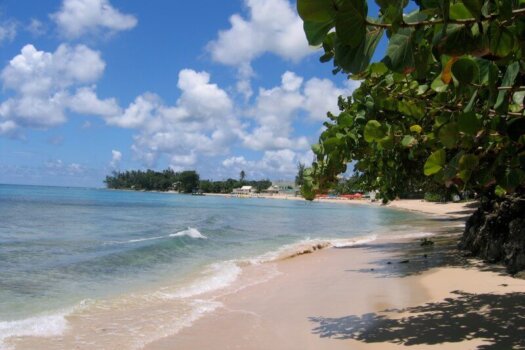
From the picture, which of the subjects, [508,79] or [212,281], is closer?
[508,79]

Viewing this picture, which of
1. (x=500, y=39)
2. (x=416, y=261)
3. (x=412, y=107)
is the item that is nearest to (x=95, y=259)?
(x=416, y=261)

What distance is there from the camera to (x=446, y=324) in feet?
21.2

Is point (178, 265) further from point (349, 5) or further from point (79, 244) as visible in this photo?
point (349, 5)

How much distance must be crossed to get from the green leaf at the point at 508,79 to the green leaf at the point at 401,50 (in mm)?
599

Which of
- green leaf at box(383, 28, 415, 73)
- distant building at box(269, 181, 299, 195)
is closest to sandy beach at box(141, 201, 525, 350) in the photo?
green leaf at box(383, 28, 415, 73)

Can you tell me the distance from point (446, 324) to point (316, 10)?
6062 millimetres

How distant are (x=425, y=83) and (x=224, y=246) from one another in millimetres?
17977

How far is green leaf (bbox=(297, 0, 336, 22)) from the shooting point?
53.7 inches

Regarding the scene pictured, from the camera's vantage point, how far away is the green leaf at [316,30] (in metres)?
1.47

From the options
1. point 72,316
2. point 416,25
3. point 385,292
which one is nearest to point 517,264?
point 385,292

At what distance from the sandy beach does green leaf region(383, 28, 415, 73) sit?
4601mm

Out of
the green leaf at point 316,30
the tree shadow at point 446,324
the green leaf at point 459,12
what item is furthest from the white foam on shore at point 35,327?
the green leaf at point 459,12

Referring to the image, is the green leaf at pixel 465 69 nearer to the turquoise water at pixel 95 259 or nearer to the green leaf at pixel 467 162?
the green leaf at pixel 467 162

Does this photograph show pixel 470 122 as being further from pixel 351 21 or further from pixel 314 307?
pixel 314 307
